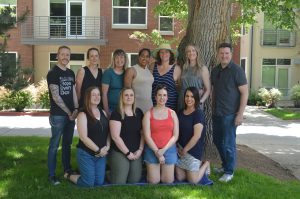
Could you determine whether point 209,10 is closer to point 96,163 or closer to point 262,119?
point 96,163

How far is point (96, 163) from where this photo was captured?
6430 millimetres

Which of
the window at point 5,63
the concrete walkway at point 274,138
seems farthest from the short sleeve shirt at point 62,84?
the concrete walkway at point 274,138

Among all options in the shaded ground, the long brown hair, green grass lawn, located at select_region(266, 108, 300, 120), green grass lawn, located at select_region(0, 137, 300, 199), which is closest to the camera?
green grass lawn, located at select_region(0, 137, 300, 199)

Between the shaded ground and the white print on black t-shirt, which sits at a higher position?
the white print on black t-shirt

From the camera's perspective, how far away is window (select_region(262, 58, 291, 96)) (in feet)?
91.5

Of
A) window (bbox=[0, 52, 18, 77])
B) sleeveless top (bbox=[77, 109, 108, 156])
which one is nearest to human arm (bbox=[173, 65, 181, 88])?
sleeveless top (bbox=[77, 109, 108, 156])

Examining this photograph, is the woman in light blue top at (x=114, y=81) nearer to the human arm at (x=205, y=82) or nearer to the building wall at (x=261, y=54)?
the human arm at (x=205, y=82)

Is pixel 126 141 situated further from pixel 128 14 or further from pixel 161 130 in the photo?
pixel 128 14

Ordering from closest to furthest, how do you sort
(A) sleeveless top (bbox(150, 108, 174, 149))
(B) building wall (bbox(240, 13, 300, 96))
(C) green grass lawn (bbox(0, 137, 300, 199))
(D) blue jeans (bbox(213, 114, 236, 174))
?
(C) green grass lawn (bbox(0, 137, 300, 199)), (A) sleeveless top (bbox(150, 108, 174, 149)), (D) blue jeans (bbox(213, 114, 236, 174)), (B) building wall (bbox(240, 13, 300, 96))

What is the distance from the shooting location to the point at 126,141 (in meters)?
6.52

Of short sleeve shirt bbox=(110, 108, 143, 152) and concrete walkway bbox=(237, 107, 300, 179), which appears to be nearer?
short sleeve shirt bbox=(110, 108, 143, 152)

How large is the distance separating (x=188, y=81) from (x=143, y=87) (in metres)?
0.68

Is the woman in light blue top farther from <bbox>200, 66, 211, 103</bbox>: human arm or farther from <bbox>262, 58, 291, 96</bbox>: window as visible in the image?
<bbox>262, 58, 291, 96</bbox>: window

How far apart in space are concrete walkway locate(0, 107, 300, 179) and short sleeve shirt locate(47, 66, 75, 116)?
4859mm
